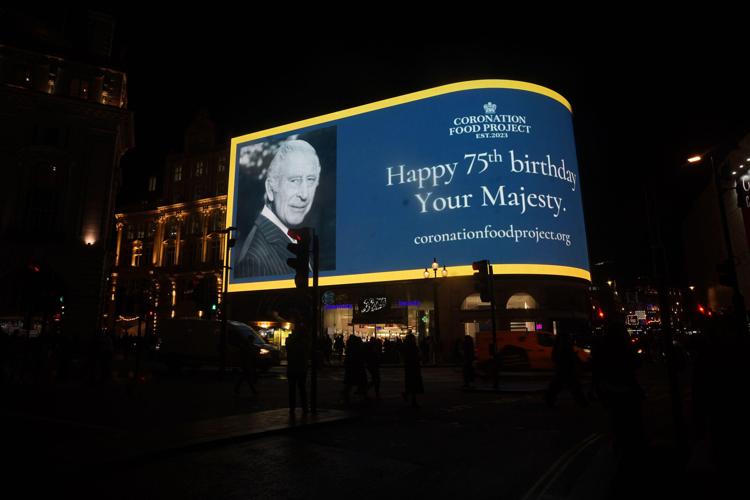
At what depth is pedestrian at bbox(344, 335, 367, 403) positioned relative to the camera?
42.8 feet

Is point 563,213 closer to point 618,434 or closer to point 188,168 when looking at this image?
point 618,434

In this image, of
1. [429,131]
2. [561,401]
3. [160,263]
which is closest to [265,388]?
[561,401]

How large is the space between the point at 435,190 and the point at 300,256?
2596cm

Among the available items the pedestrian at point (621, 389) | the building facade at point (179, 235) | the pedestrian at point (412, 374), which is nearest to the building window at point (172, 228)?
the building facade at point (179, 235)

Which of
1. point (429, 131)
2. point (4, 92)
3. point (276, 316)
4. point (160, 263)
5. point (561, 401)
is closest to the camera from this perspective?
point (561, 401)

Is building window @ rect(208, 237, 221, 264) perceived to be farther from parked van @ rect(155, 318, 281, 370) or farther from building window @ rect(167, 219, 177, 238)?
parked van @ rect(155, 318, 281, 370)

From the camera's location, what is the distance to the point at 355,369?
517 inches

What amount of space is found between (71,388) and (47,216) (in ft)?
78.0

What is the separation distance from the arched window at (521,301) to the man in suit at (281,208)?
697 inches

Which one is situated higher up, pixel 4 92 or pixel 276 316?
pixel 4 92

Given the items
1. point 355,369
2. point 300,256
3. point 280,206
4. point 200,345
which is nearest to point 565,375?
point 355,369

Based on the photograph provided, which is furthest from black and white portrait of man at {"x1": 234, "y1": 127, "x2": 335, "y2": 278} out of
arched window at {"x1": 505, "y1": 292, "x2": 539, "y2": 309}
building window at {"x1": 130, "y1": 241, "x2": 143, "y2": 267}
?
building window at {"x1": 130, "y1": 241, "x2": 143, "y2": 267}

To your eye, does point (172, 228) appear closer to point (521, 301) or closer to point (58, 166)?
point (58, 166)

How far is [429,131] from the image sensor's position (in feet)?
118
